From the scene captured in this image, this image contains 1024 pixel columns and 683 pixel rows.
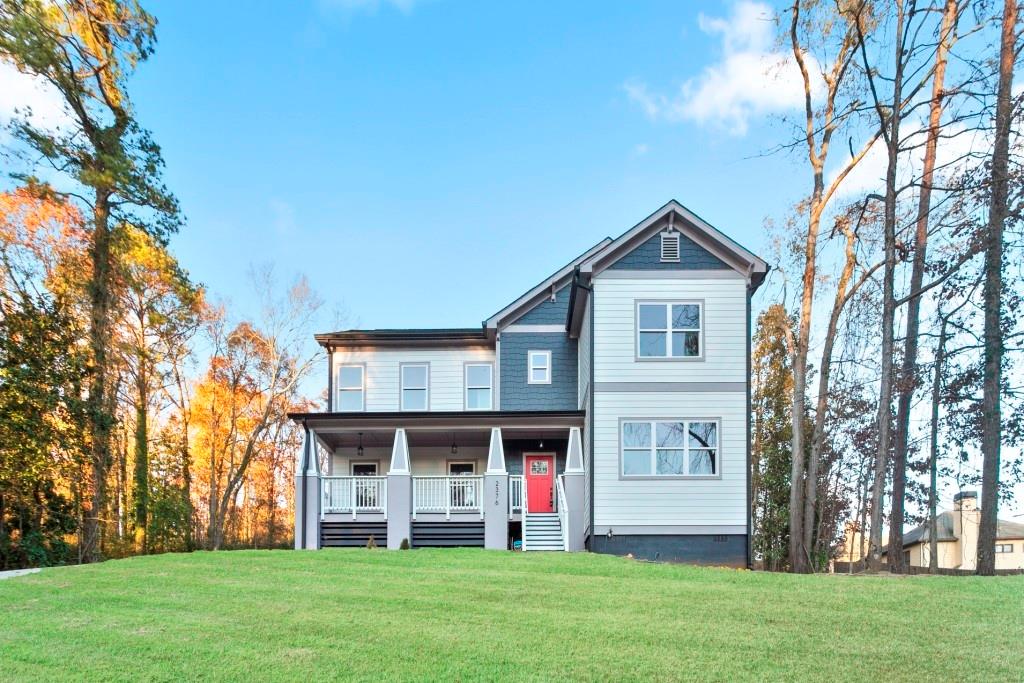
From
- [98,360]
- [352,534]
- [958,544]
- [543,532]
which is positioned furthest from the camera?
[958,544]

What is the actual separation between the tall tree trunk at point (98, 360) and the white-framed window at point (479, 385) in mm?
8999

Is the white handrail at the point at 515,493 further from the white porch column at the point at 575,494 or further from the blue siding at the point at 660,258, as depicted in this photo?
the blue siding at the point at 660,258

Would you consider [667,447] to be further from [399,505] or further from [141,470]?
[141,470]

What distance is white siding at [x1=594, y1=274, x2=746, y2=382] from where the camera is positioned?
18.3 meters

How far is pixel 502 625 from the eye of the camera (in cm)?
937

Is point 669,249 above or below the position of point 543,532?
above

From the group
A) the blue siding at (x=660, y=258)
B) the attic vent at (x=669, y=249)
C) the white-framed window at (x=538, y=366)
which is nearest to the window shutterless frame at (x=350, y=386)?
the white-framed window at (x=538, y=366)

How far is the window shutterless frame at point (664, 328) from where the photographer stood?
18.4 m

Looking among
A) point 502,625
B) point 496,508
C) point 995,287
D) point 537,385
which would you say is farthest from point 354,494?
point 995,287

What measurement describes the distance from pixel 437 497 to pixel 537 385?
4501mm

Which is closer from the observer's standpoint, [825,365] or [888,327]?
[888,327]

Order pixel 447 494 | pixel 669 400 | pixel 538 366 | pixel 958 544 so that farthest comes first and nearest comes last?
pixel 958 544 → pixel 538 366 → pixel 447 494 → pixel 669 400

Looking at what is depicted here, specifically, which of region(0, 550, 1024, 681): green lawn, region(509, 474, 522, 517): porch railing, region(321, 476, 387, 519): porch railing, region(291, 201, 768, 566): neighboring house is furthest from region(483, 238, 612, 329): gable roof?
region(0, 550, 1024, 681): green lawn

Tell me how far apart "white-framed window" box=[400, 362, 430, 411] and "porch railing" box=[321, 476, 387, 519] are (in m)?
3.77
